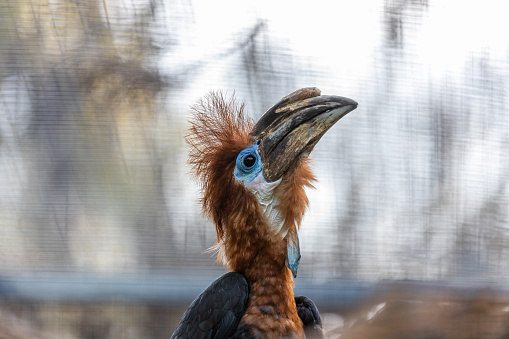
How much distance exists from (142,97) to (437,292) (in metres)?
0.47

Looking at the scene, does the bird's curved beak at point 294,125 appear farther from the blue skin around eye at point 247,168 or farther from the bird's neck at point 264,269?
the bird's neck at point 264,269

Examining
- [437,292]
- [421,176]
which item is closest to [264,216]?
[421,176]

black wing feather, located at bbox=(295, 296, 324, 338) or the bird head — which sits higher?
the bird head

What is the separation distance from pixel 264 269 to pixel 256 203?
0.14m

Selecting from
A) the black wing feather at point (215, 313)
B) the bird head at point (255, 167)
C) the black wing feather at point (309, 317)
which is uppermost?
the bird head at point (255, 167)

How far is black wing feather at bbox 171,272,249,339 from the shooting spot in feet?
3.15

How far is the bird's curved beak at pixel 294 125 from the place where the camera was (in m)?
0.93

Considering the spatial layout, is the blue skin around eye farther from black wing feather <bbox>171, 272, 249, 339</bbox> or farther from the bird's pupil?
black wing feather <bbox>171, 272, 249, 339</bbox>

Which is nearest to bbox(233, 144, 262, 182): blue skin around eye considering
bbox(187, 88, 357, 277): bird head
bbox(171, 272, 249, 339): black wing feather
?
bbox(187, 88, 357, 277): bird head

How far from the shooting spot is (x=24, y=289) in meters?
0.98

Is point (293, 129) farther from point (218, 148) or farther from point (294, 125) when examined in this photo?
point (218, 148)

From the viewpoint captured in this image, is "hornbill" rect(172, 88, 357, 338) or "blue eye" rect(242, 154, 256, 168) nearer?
"hornbill" rect(172, 88, 357, 338)

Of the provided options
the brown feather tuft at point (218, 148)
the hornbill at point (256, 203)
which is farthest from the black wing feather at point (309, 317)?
the brown feather tuft at point (218, 148)

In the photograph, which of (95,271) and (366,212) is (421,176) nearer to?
(366,212)
